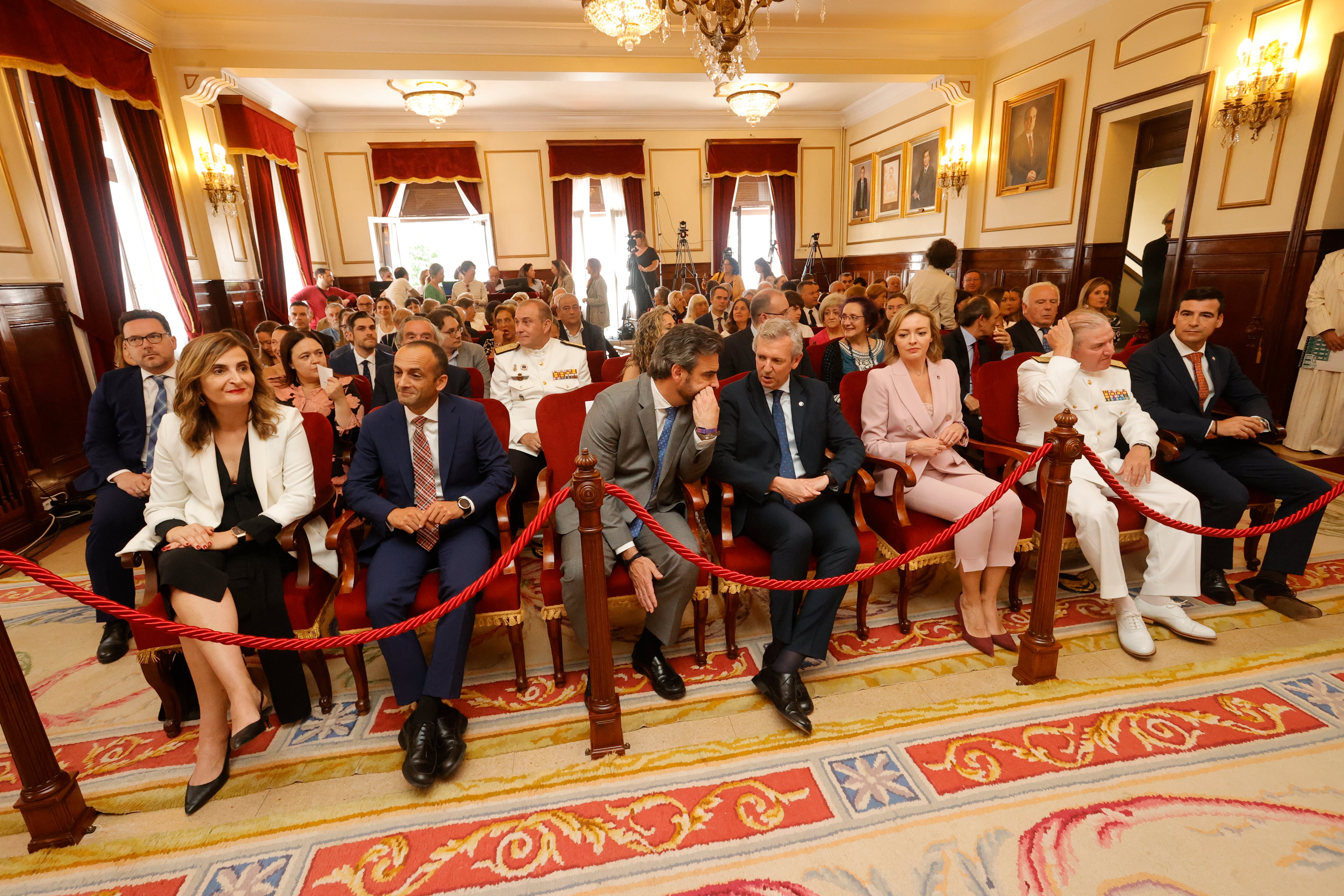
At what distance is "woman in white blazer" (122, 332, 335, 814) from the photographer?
1.98 meters

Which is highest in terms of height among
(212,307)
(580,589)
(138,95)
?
(138,95)

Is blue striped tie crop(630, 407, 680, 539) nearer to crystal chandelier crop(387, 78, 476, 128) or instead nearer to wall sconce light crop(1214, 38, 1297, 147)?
wall sconce light crop(1214, 38, 1297, 147)

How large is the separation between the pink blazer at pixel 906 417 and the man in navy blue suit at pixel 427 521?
1596 millimetres

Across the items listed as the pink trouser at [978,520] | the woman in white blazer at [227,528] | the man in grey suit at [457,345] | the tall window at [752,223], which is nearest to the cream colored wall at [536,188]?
the tall window at [752,223]

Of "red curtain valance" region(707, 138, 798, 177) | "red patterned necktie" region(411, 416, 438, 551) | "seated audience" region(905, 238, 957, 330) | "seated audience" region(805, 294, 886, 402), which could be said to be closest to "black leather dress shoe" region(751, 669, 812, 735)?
"red patterned necktie" region(411, 416, 438, 551)

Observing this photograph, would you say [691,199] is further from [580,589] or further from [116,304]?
[580,589]

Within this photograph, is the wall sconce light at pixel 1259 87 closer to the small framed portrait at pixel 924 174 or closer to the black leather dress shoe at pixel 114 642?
the small framed portrait at pixel 924 174

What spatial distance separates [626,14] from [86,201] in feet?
14.8

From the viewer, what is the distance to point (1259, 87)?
187 inches

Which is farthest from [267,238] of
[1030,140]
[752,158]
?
[1030,140]

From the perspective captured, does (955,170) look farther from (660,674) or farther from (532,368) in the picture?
(660,674)

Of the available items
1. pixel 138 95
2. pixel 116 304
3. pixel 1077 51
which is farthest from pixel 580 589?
pixel 1077 51

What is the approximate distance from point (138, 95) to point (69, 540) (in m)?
4.18

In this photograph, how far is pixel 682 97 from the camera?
32.5ft
